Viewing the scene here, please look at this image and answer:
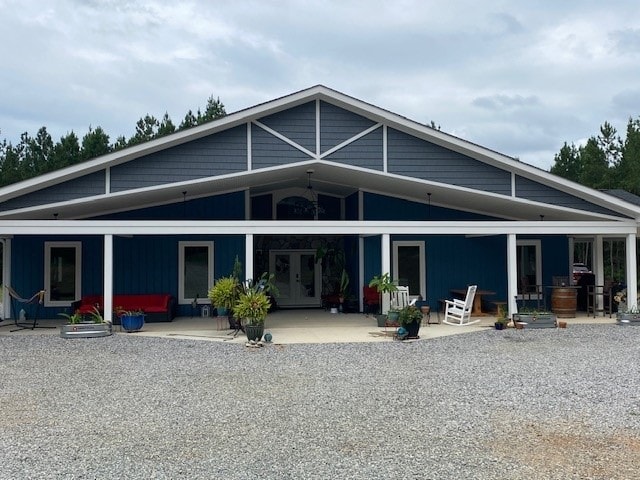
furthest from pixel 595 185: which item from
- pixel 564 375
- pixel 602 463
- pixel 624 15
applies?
pixel 602 463

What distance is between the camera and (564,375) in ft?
24.7

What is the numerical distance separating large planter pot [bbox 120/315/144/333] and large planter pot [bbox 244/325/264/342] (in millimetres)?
2801

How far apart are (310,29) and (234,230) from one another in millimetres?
6264

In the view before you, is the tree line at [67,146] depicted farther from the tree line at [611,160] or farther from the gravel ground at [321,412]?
the gravel ground at [321,412]

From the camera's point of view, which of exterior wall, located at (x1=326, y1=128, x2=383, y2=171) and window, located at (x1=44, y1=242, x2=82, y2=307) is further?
window, located at (x1=44, y1=242, x2=82, y2=307)

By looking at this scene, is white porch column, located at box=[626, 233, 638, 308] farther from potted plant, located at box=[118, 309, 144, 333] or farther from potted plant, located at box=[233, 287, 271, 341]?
potted plant, located at box=[118, 309, 144, 333]

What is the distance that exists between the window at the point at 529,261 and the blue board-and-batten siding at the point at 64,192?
11.0 m

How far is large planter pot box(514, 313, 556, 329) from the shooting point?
12.0 meters

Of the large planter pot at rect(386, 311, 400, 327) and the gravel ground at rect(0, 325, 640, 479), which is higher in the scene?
the large planter pot at rect(386, 311, 400, 327)

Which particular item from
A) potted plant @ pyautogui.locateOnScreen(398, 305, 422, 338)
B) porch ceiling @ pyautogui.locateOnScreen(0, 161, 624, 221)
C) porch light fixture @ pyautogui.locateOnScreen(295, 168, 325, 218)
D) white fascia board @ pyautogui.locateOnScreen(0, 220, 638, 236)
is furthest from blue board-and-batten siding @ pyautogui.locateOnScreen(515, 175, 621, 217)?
porch light fixture @ pyautogui.locateOnScreen(295, 168, 325, 218)

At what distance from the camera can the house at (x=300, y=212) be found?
38.5 feet

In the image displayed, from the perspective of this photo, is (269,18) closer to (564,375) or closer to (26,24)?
(26,24)

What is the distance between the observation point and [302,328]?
1234cm

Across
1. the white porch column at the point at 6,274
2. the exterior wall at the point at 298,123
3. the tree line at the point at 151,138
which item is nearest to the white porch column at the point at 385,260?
the exterior wall at the point at 298,123
